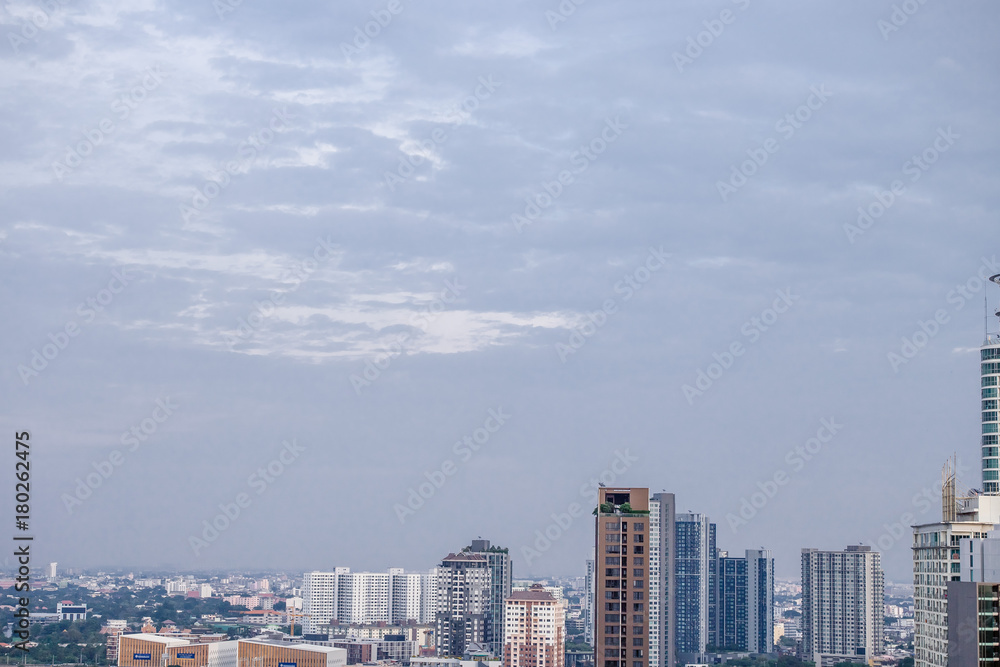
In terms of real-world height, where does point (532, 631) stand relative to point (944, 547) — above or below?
below

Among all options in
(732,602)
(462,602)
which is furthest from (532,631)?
(732,602)

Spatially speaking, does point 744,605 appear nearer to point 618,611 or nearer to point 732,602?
point 732,602

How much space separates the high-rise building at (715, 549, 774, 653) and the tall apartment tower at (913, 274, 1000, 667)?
152 feet

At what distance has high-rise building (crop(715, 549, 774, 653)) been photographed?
6775 cm

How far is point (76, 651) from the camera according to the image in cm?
5522

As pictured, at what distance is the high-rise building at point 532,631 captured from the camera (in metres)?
41.2

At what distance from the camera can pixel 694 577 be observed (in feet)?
215

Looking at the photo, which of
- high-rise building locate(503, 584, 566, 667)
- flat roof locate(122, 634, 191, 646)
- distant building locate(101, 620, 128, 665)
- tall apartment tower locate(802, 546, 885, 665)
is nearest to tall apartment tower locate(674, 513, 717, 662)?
tall apartment tower locate(802, 546, 885, 665)

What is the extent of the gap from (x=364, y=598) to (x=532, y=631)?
50.6 m

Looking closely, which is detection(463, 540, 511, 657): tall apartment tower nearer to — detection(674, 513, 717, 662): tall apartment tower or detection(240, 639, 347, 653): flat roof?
detection(240, 639, 347, 653): flat roof

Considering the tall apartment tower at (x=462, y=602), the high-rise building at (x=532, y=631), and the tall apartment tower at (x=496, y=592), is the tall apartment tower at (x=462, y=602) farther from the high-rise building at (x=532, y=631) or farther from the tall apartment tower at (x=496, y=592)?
the high-rise building at (x=532, y=631)

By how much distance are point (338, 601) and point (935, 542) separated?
73420mm

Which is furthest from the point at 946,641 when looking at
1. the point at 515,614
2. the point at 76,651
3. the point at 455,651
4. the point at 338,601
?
the point at 338,601

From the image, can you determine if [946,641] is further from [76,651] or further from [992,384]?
[76,651]
